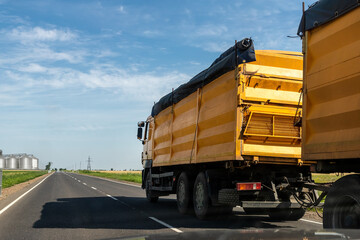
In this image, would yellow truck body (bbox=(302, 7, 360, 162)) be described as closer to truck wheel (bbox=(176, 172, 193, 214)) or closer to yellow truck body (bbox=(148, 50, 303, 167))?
yellow truck body (bbox=(148, 50, 303, 167))

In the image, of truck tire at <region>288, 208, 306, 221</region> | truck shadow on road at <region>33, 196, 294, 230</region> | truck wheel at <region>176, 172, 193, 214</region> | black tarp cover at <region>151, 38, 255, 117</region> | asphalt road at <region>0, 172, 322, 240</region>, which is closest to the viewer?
asphalt road at <region>0, 172, 322, 240</region>

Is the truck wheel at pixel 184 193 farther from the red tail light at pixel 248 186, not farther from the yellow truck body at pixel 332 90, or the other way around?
the yellow truck body at pixel 332 90

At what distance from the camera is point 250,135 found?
25.4 ft

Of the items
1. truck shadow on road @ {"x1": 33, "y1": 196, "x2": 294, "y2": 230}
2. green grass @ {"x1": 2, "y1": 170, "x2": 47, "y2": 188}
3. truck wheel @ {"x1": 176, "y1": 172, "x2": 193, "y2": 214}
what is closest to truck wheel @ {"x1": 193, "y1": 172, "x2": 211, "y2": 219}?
truck shadow on road @ {"x1": 33, "y1": 196, "x2": 294, "y2": 230}

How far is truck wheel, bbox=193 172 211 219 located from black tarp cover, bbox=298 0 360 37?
4403 millimetres

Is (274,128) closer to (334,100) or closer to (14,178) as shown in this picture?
(334,100)

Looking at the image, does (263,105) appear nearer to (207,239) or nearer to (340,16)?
(340,16)

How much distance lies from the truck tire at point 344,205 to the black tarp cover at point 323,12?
2051 millimetres

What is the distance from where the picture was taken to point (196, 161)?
9.61 m

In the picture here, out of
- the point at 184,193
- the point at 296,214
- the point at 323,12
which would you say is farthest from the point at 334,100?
the point at 184,193

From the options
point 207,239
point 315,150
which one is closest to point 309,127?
point 315,150

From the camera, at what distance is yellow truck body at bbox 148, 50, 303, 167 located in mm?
7793

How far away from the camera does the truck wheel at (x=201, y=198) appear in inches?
352

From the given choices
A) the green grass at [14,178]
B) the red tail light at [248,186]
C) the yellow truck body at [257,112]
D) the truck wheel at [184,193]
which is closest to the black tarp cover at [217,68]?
the yellow truck body at [257,112]
